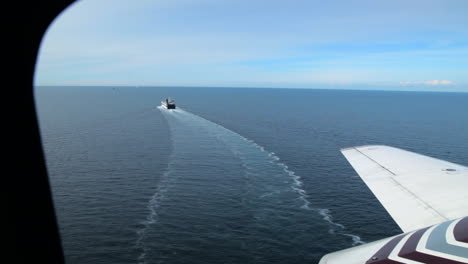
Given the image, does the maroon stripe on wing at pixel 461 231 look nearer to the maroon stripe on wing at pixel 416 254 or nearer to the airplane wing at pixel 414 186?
the maroon stripe on wing at pixel 416 254

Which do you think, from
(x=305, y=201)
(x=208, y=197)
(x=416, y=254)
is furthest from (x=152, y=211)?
(x=416, y=254)

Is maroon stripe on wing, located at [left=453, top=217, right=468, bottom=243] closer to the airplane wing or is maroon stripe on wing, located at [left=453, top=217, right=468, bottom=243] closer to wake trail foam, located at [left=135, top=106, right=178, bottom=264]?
the airplane wing

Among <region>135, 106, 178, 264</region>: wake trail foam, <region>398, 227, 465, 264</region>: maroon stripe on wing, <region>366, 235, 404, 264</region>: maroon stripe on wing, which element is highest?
<region>398, 227, 465, 264</region>: maroon stripe on wing

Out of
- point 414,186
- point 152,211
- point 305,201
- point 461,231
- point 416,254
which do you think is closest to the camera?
point 416,254

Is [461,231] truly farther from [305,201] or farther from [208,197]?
[208,197]

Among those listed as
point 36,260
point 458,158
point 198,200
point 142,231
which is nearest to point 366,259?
point 36,260

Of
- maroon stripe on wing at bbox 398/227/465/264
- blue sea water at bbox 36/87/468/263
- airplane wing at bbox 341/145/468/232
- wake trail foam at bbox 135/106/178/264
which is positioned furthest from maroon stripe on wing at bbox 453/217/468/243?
wake trail foam at bbox 135/106/178/264
